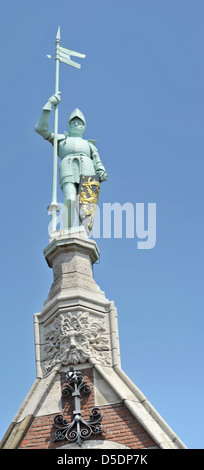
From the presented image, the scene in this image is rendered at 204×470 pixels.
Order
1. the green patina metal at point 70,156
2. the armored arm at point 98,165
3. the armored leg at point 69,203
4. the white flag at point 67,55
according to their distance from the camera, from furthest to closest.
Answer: the white flag at point 67,55 → the armored arm at point 98,165 → the green patina metal at point 70,156 → the armored leg at point 69,203

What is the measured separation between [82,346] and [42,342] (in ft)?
3.15

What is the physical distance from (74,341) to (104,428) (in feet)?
5.96

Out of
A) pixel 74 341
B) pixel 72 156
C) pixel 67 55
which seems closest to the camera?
pixel 74 341

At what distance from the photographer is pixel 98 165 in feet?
58.0

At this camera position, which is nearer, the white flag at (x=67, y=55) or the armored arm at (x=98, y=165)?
the armored arm at (x=98, y=165)

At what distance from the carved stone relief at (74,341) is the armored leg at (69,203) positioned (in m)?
2.59

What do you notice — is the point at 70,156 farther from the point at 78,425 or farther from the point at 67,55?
the point at 78,425

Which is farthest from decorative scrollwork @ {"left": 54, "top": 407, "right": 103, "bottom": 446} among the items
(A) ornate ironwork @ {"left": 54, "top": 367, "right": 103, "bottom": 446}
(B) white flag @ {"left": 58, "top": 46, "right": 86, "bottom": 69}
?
(B) white flag @ {"left": 58, "top": 46, "right": 86, "bottom": 69}

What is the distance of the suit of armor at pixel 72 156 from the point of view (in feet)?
55.8

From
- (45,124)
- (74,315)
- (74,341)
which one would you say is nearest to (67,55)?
(45,124)

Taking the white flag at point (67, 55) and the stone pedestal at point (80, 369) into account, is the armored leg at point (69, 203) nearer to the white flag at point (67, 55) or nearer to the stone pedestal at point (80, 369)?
the stone pedestal at point (80, 369)

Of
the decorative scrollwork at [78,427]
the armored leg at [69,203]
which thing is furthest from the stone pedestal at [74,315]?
the decorative scrollwork at [78,427]

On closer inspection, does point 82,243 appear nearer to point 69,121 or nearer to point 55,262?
point 55,262
